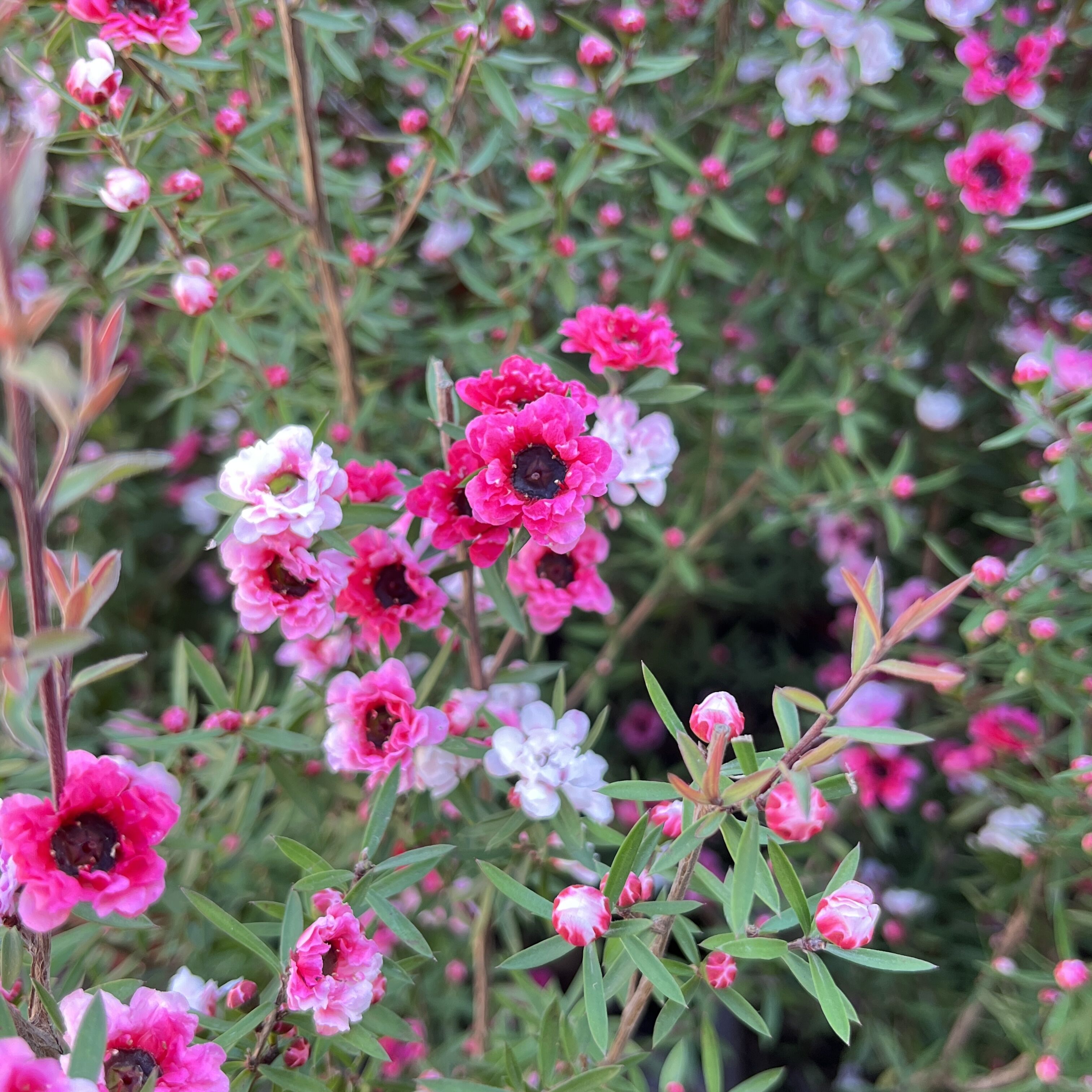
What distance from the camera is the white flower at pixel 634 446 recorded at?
A: 2.61ft

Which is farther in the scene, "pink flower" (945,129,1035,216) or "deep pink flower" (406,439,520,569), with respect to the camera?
"pink flower" (945,129,1035,216)

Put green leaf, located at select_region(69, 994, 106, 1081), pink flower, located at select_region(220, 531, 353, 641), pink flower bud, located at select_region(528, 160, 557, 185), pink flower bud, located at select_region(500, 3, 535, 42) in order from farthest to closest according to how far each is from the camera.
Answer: pink flower bud, located at select_region(528, 160, 557, 185) → pink flower bud, located at select_region(500, 3, 535, 42) → pink flower, located at select_region(220, 531, 353, 641) → green leaf, located at select_region(69, 994, 106, 1081)

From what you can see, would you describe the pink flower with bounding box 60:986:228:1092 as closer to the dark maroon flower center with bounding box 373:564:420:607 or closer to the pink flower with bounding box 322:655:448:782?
the pink flower with bounding box 322:655:448:782

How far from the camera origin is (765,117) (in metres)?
1.34

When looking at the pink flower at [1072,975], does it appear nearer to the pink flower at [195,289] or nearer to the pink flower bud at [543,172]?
the pink flower bud at [543,172]

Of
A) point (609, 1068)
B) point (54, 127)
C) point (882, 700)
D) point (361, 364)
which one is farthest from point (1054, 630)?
point (54, 127)

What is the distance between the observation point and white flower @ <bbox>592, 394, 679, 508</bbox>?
80cm

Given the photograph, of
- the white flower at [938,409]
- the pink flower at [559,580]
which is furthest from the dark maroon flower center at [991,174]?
the pink flower at [559,580]

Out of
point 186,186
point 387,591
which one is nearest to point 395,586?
point 387,591

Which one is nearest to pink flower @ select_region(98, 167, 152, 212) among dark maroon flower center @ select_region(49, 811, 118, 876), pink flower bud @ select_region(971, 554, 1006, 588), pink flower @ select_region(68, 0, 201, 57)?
pink flower @ select_region(68, 0, 201, 57)

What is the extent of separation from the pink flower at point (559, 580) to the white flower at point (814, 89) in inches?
29.0

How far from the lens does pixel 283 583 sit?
28.6 inches

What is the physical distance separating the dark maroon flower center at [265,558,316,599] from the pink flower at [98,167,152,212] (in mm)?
409

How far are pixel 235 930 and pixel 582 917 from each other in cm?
27
